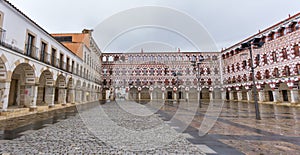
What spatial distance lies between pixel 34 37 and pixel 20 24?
1815 millimetres

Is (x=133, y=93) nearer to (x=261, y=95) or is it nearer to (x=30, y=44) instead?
(x=261, y=95)

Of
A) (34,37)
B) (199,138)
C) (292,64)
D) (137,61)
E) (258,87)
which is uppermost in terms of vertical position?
(137,61)

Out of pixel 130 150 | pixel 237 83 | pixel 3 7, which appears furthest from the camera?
pixel 237 83

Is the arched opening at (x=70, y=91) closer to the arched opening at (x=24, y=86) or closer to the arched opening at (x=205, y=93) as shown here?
the arched opening at (x=24, y=86)

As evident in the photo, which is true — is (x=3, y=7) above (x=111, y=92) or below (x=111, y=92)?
above

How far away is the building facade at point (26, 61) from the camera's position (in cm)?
951

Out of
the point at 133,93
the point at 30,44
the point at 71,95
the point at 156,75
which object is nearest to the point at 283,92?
the point at 156,75

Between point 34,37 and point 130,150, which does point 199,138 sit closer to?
point 130,150

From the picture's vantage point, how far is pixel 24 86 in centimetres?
1318

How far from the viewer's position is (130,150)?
3990mm

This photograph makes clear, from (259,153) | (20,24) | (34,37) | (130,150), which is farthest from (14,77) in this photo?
(259,153)

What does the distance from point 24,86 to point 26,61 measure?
11.1ft

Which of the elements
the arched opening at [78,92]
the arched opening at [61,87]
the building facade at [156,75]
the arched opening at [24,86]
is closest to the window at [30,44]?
the arched opening at [24,86]

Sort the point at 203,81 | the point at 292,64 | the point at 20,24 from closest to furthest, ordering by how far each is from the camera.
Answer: the point at 20,24
the point at 292,64
the point at 203,81
